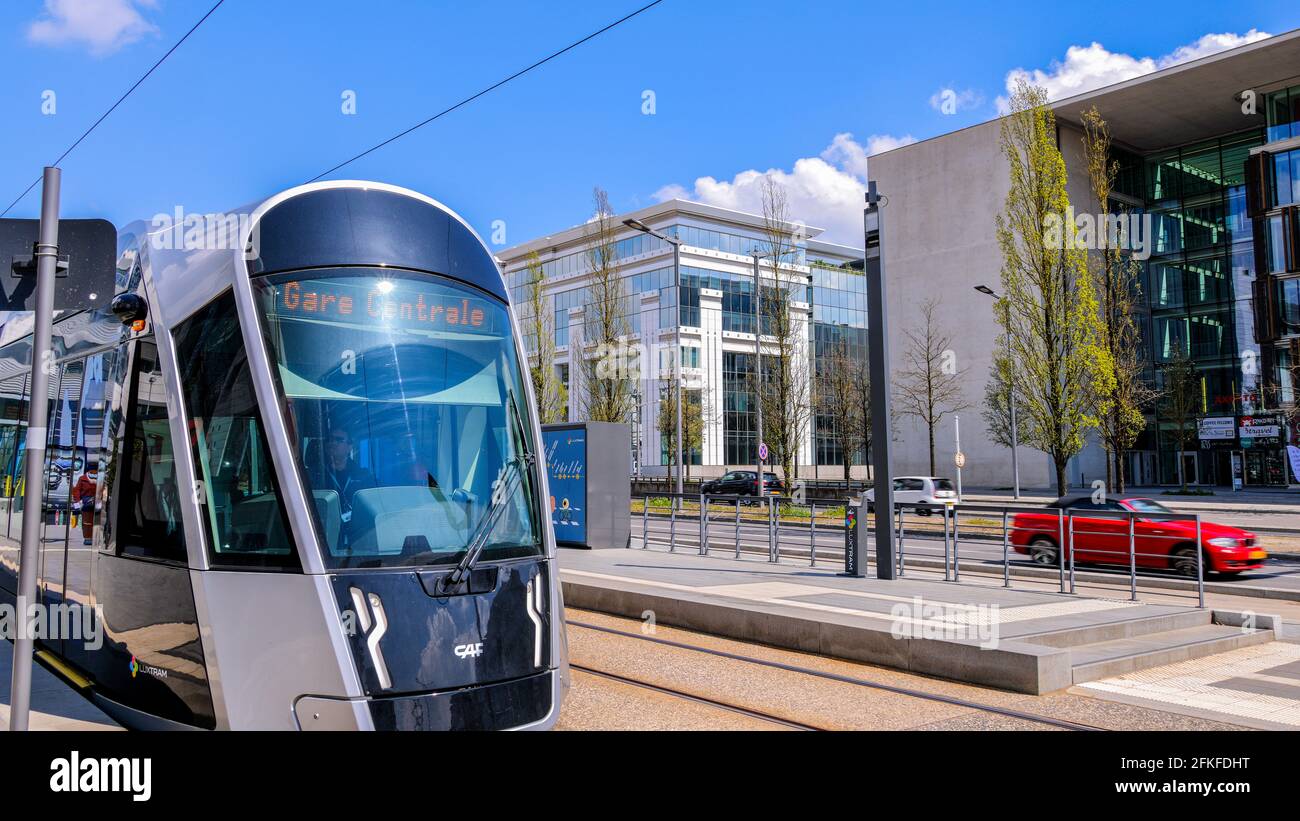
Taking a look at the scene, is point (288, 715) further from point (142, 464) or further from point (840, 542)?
point (840, 542)

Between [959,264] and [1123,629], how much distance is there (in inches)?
2026

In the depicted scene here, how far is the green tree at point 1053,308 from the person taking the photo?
29.7 m

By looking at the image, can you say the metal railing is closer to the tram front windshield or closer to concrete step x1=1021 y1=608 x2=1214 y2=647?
concrete step x1=1021 y1=608 x2=1214 y2=647

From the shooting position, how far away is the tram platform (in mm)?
8531

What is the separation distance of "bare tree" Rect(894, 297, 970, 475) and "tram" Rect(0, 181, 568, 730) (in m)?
50.8

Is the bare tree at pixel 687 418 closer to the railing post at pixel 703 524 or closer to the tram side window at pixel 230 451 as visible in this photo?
the railing post at pixel 703 524

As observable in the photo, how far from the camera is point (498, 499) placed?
5641mm

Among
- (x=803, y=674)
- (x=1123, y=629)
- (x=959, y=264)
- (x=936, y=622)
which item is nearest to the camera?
(x=803, y=674)

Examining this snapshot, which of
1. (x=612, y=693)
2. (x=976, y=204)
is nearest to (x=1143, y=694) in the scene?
(x=612, y=693)

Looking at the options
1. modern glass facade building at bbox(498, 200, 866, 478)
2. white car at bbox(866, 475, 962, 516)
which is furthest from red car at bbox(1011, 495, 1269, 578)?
modern glass facade building at bbox(498, 200, 866, 478)

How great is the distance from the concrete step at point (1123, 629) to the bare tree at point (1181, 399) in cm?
4766

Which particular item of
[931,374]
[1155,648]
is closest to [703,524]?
[1155,648]

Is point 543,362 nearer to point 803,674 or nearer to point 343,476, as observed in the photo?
point 803,674

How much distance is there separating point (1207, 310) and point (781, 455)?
125 ft
